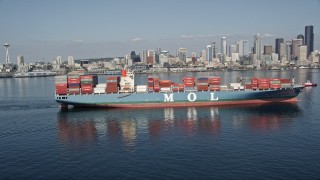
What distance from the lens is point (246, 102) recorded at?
60.3 meters

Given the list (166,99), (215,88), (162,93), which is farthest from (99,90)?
(215,88)

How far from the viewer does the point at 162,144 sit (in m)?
33.8

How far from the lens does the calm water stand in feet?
85.9

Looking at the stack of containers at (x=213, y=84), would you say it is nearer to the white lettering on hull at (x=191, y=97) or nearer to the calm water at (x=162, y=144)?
the white lettering on hull at (x=191, y=97)

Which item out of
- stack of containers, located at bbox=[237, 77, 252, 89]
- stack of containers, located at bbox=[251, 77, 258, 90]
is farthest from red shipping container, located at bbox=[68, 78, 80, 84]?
stack of containers, located at bbox=[251, 77, 258, 90]

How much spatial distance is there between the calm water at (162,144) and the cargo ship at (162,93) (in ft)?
13.9

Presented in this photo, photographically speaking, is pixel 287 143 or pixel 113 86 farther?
pixel 113 86

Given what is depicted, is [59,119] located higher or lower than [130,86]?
lower

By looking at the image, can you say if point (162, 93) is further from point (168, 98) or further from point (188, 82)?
point (188, 82)

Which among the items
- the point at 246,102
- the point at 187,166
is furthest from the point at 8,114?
the point at 246,102

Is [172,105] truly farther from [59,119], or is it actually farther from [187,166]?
[187,166]

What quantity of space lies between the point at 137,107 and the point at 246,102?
21.6 meters

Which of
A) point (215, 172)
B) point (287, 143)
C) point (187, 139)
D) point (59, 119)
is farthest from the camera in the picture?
point (59, 119)

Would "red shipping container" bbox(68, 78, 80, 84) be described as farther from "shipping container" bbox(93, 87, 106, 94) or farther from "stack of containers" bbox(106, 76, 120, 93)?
"stack of containers" bbox(106, 76, 120, 93)
